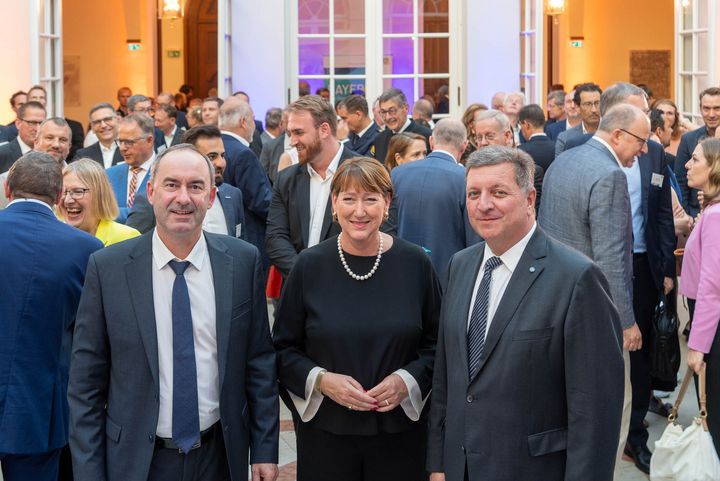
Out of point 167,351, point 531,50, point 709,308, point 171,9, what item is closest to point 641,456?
point 709,308

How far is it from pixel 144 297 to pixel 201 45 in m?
23.2

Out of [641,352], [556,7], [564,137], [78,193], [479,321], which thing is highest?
[556,7]

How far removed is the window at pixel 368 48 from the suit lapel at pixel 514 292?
1086 cm

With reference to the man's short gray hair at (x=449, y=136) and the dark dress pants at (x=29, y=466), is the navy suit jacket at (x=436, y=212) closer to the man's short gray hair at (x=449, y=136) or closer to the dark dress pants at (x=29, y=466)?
the man's short gray hair at (x=449, y=136)

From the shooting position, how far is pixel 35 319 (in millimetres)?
4270

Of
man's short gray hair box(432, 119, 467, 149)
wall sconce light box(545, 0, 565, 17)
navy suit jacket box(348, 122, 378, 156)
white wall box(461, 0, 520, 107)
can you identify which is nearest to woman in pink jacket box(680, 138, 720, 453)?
man's short gray hair box(432, 119, 467, 149)

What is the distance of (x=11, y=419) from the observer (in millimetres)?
4234

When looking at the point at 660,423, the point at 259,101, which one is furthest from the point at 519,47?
the point at 660,423

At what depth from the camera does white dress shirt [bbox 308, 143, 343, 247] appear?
5586mm

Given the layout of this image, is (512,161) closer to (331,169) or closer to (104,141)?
(331,169)

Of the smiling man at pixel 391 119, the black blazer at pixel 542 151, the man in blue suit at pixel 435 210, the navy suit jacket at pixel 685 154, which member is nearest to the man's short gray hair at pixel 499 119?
the man in blue suit at pixel 435 210

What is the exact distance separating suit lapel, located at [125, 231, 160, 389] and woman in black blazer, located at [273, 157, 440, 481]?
618 millimetres

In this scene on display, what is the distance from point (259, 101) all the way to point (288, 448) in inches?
317

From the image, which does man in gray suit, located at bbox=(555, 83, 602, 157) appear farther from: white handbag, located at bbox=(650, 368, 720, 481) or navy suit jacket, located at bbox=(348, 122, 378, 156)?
white handbag, located at bbox=(650, 368, 720, 481)
